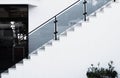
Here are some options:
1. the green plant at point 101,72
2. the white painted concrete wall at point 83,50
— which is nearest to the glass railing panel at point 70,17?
the white painted concrete wall at point 83,50

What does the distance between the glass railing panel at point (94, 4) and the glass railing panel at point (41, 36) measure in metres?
1.53

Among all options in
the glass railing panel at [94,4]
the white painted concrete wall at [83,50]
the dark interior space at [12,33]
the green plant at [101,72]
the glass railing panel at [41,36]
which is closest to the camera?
the green plant at [101,72]

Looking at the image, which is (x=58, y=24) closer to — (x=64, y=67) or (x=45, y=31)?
(x=45, y=31)

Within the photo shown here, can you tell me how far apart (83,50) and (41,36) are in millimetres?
2467

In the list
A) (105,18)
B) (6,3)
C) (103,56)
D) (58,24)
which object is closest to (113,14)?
(105,18)

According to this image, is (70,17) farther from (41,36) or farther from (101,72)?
(101,72)

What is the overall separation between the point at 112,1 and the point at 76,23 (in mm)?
1582

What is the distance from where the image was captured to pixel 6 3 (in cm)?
1454

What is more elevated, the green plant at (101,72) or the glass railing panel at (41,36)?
the glass railing panel at (41,36)

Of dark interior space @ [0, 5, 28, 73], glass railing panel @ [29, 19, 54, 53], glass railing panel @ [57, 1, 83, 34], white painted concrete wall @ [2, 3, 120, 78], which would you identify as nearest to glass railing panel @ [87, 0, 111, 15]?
glass railing panel @ [57, 1, 83, 34]

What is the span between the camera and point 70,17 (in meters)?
13.5

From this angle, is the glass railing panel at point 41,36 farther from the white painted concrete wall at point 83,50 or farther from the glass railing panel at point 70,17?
the white painted concrete wall at point 83,50

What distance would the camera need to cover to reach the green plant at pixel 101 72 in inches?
463

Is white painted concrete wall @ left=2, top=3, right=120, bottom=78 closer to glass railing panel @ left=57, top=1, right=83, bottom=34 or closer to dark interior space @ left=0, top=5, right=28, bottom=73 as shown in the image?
glass railing panel @ left=57, top=1, right=83, bottom=34
